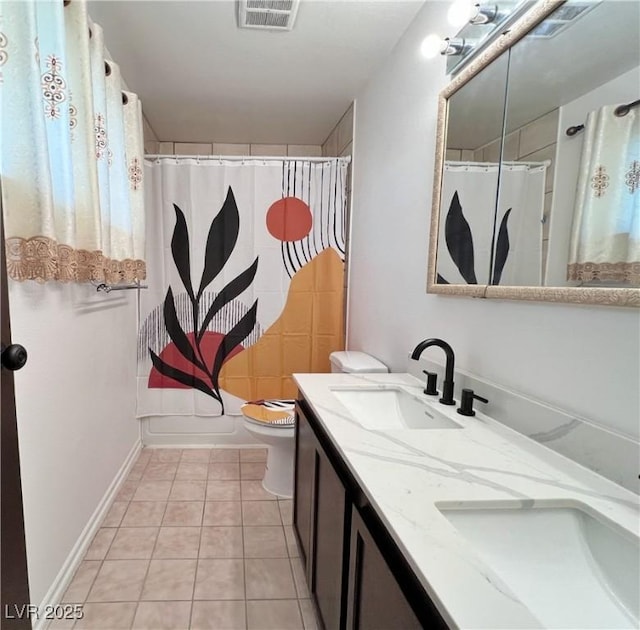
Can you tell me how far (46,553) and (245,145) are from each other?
310cm

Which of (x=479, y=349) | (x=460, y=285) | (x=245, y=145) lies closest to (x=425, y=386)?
(x=479, y=349)

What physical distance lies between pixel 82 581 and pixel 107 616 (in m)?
0.24

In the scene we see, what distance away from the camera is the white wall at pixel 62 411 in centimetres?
119

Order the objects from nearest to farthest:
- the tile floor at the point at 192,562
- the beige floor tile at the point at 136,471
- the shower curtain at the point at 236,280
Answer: the tile floor at the point at 192,562, the beige floor tile at the point at 136,471, the shower curtain at the point at 236,280

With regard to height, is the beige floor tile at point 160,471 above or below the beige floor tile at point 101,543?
below

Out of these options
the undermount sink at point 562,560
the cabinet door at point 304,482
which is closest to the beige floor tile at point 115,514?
the cabinet door at point 304,482

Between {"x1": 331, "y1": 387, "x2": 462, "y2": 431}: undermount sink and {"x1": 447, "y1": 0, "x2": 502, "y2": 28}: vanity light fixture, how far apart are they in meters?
1.25

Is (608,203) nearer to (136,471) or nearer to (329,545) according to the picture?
(329,545)

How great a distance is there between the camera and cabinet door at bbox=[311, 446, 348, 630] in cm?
94

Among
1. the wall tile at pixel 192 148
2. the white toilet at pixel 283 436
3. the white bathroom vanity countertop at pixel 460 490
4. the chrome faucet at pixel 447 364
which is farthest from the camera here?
the wall tile at pixel 192 148

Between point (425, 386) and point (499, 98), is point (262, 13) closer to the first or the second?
point (499, 98)

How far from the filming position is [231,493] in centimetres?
217

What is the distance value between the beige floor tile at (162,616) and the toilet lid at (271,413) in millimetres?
825

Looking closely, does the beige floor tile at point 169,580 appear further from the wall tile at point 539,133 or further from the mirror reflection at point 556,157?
the wall tile at point 539,133
